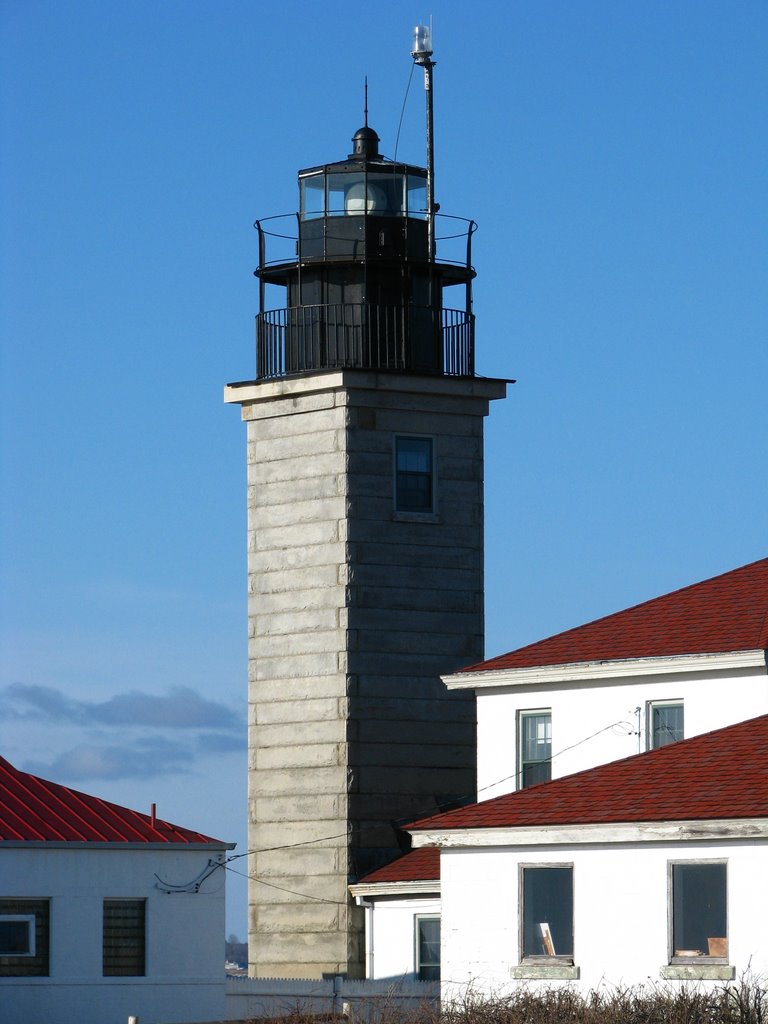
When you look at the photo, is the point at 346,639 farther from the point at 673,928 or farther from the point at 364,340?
the point at 673,928

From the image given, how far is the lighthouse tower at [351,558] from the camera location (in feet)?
129

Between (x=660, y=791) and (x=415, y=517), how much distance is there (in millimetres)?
15012

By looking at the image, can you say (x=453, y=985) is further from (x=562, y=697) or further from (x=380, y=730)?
(x=380, y=730)

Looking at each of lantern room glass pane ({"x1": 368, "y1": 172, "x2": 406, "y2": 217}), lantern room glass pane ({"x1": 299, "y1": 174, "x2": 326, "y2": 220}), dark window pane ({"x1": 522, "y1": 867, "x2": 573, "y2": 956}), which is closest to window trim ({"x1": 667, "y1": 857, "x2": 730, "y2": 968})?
dark window pane ({"x1": 522, "y1": 867, "x2": 573, "y2": 956})

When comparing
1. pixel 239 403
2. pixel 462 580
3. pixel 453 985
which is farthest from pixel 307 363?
pixel 453 985

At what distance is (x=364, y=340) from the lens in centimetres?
4084

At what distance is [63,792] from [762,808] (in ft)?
45.8

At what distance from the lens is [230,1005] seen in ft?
115

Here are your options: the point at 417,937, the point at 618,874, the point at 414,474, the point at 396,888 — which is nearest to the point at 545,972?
the point at 618,874

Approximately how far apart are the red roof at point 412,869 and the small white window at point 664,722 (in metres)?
4.58

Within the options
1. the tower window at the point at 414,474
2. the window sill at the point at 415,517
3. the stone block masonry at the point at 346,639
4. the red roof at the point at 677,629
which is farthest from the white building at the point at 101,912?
the tower window at the point at 414,474

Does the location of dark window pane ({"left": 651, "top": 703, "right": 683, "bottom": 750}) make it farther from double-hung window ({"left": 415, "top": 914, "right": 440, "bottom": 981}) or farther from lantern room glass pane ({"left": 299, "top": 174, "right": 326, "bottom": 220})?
lantern room glass pane ({"left": 299, "top": 174, "right": 326, "bottom": 220})

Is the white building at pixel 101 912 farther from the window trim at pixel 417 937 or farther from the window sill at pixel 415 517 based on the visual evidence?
the window sill at pixel 415 517

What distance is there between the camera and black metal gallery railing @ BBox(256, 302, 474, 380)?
40.9 meters
